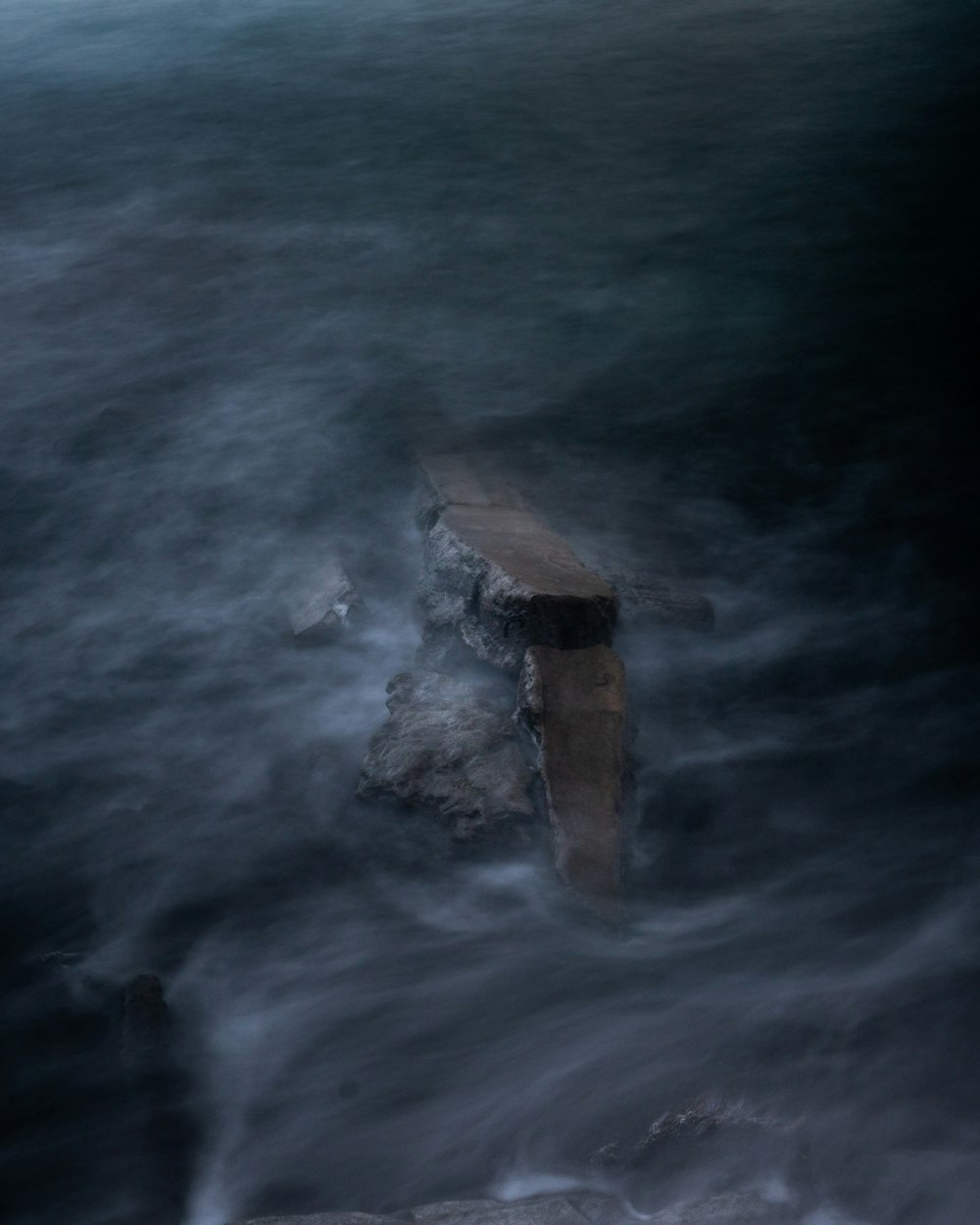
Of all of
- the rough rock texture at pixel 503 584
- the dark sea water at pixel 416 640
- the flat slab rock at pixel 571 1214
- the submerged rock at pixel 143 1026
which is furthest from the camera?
the rough rock texture at pixel 503 584

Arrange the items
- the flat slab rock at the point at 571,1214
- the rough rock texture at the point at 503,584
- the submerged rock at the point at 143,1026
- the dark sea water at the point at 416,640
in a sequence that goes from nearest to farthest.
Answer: the flat slab rock at the point at 571,1214, the dark sea water at the point at 416,640, the submerged rock at the point at 143,1026, the rough rock texture at the point at 503,584

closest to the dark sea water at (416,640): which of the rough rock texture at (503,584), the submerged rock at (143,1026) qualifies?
the submerged rock at (143,1026)

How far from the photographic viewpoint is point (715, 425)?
23.7 feet

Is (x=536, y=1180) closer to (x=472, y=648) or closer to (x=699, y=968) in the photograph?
(x=699, y=968)

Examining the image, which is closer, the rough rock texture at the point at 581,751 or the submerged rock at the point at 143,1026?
the submerged rock at the point at 143,1026

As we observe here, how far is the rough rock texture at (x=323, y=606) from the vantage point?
5.39m

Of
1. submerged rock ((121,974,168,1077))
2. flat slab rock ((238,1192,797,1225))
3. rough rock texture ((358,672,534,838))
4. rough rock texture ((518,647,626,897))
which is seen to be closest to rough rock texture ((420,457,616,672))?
rough rock texture ((518,647,626,897))

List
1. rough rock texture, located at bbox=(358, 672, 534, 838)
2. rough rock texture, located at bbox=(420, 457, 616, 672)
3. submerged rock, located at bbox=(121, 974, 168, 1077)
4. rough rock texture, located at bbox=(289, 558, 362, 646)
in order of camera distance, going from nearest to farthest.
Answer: submerged rock, located at bbox=(121, 974, 168, 1077)
rough rock texture, located at bbox=(358, 672, 534, 838)
rough rock texture, located at bbox=(420, 457, 616, 672)
rough rock texture, located at bbox=(289, 558, 362, 646)

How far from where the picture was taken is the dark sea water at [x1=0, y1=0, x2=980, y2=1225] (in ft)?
11.5

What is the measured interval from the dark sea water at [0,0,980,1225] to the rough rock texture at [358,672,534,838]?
0.42ft

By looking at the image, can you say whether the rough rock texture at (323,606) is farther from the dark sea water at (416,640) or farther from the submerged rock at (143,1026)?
the submerged rock at (143,1026)

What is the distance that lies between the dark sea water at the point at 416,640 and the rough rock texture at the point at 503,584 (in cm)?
36

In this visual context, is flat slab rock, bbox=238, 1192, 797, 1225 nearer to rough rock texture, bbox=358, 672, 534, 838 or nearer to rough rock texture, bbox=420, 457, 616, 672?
rough rock texture, bbox=358, 672, 534, 838

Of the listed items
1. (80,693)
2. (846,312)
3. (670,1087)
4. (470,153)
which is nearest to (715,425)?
(846,312)
